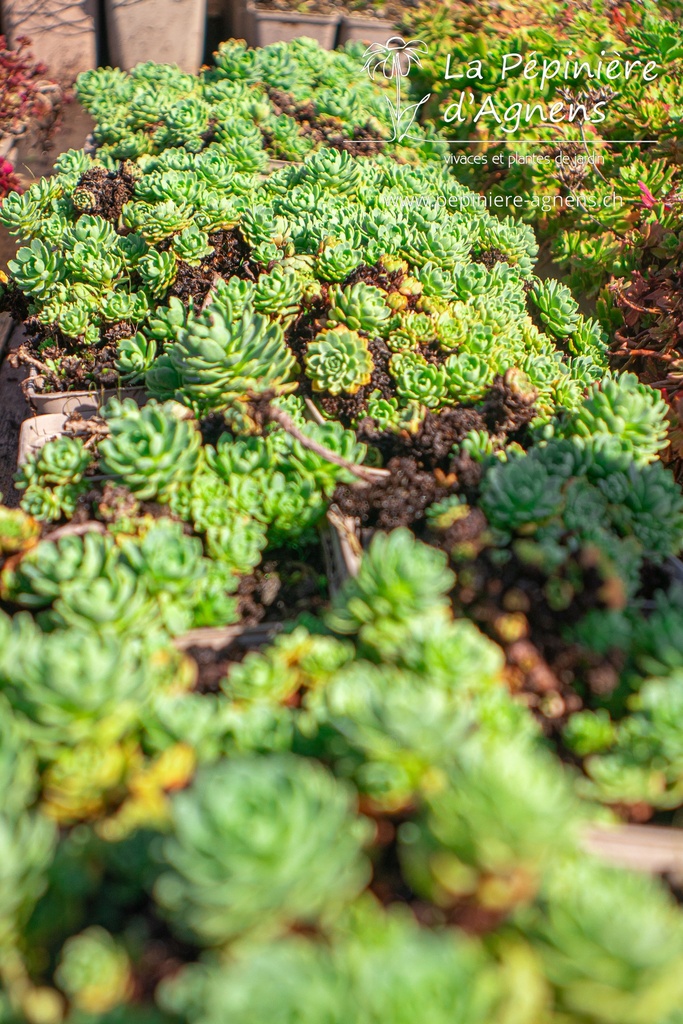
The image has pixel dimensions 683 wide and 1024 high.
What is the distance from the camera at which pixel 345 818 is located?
96 cm

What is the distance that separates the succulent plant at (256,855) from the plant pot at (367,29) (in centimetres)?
477

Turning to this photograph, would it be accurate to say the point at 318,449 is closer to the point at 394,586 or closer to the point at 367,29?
the point at 394,586

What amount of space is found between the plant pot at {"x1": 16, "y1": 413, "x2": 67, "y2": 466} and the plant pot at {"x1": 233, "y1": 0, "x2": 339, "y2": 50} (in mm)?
3398

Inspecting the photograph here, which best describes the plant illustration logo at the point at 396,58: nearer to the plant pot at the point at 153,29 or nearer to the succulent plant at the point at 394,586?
the plant pot at the point at 153,29

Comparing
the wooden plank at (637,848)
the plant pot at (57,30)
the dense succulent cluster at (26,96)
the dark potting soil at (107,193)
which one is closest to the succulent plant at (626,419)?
the wooden plank at (637,848)

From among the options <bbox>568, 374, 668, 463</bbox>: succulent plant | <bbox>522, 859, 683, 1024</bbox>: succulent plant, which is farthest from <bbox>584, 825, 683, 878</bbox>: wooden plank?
<bbox>568, 374, 668, 463</bbox>: succulent plant

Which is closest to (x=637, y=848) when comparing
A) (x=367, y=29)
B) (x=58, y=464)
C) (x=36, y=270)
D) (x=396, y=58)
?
(x=58, y=464)

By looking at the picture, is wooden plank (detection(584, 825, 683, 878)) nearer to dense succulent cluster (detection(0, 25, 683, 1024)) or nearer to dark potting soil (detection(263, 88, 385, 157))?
dense succulent cluster (detection(0, 25, 683, 1024))

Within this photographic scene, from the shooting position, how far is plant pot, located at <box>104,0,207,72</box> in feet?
15.1

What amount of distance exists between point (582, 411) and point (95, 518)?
126 cm

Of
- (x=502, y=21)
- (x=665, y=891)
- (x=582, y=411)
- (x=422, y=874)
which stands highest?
(x=502, y=21)

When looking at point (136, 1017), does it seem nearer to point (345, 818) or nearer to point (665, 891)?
point (345, 818)

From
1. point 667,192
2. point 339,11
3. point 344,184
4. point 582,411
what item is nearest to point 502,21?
point 339,11

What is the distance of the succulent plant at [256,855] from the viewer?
2.73 ft
